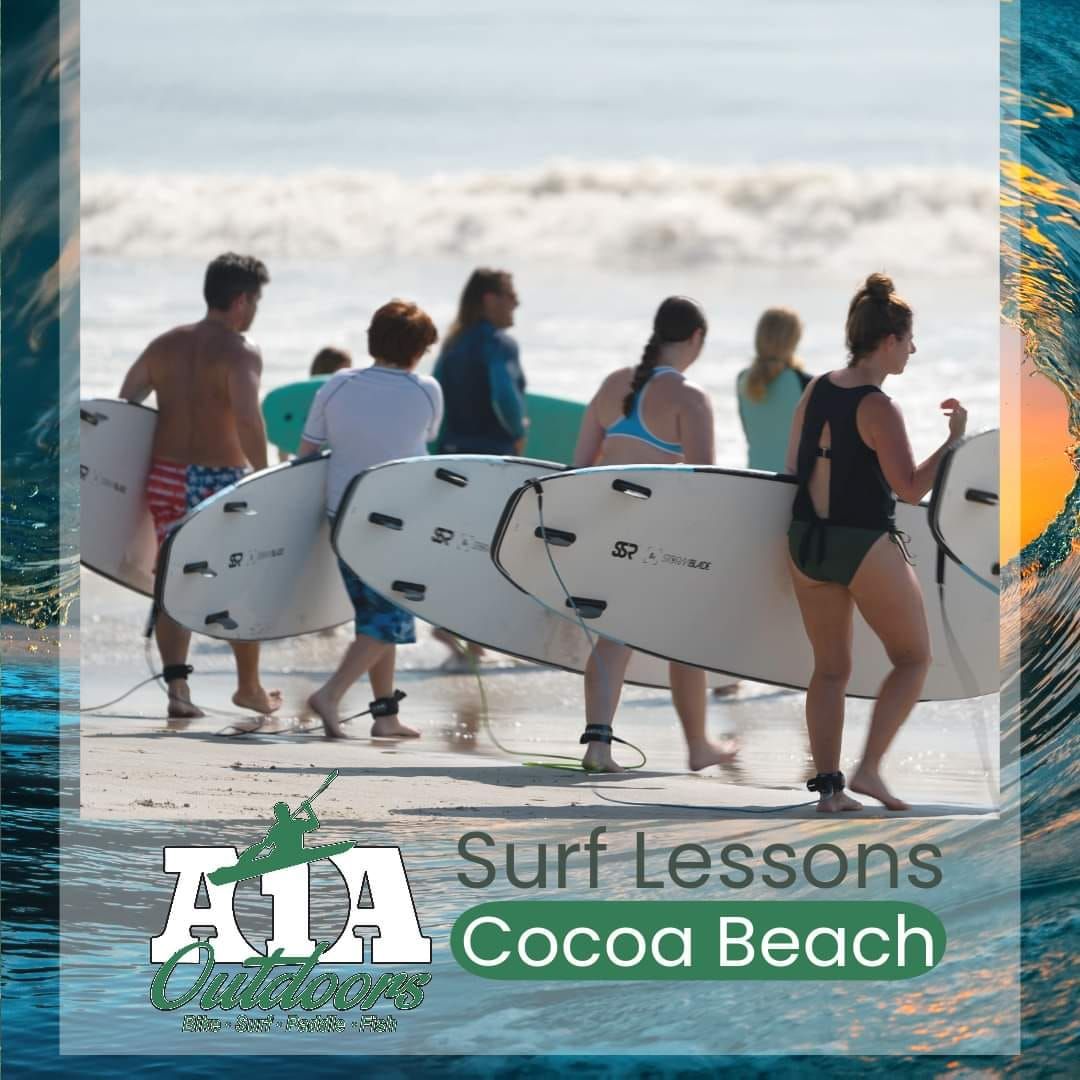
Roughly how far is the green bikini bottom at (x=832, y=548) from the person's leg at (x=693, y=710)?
930mm

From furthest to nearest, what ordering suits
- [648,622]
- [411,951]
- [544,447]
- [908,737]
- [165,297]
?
1. [165,297]
2. [544,447]
3. [908,737]
4. [648,622]
5. [411,951]

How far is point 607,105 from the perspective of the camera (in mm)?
22906

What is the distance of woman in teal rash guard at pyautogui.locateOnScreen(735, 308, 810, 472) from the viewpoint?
688 cm

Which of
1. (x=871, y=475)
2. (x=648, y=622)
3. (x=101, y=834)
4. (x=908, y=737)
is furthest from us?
(x=908, y=737)

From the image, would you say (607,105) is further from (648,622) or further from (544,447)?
(648,622)

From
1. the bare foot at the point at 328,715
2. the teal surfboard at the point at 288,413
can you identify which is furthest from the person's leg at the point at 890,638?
the teal surfboard at the point at 288,413

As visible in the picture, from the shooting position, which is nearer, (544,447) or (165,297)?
(544,447)

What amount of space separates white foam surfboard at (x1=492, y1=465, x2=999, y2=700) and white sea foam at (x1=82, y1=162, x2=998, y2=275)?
61.0 feet

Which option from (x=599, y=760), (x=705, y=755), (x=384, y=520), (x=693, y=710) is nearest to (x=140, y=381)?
(x=384, y=520)

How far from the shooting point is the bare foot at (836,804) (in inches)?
159

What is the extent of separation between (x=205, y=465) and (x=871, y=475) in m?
2.71

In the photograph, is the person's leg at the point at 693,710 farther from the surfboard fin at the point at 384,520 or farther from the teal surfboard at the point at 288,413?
the teal surfboard at the point at 288,413

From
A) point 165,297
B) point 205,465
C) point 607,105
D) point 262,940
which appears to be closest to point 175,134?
point 165,297

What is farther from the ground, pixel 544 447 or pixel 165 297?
pixel 165 297
